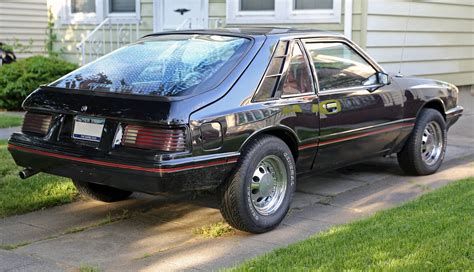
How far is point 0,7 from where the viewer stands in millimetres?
18203

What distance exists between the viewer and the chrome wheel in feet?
15.7

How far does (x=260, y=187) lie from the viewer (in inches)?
189

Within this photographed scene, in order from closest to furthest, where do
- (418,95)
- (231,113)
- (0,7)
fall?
(231,113), (418,95), (0,7)

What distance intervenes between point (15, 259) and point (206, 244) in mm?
1331

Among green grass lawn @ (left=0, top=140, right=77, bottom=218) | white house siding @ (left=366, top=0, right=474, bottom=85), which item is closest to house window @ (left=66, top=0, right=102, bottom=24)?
white house siding @ (left=366, top=0, right=474, bottom=85)

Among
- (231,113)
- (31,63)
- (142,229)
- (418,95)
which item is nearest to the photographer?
(231,113)

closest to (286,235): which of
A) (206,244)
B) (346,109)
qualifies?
(206,244)

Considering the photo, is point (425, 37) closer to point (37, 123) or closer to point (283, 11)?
point (283, 11)

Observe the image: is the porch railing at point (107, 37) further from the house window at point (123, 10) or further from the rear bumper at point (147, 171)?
the rear bumper at point (147, 171)

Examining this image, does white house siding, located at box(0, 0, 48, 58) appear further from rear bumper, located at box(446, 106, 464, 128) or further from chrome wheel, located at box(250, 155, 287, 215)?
chrome wheel, located at box(250, 155, 287, 215)

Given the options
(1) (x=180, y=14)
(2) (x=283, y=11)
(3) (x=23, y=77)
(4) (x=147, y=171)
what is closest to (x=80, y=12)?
(3) (x=23, y=77)

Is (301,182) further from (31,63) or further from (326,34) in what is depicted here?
(31,63)

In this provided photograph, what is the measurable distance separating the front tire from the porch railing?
7791 millimetres

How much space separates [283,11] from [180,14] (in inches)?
84.5
